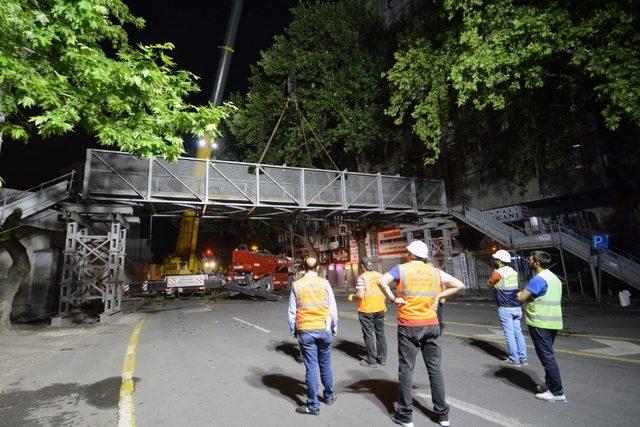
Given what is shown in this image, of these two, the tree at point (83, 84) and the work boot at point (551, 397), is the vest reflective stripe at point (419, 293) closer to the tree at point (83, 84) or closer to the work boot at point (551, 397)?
Answer: the work boot at point (551, 397)

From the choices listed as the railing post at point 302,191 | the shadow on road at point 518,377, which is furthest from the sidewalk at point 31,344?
the railing post at point 302,191

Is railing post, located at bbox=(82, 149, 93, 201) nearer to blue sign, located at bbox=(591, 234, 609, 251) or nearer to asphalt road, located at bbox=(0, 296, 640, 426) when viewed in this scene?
asphalt road, located at bbox=(0, 296, 640, 426)

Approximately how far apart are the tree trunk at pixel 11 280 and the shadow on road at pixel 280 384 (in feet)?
33.5

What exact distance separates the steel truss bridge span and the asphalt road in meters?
6.63

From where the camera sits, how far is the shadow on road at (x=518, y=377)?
4.87 meters

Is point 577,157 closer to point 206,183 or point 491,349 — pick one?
point 491,349

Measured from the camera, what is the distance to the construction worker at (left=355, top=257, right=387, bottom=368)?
20.2 ft

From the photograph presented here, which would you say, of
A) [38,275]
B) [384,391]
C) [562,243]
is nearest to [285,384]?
[384,391]

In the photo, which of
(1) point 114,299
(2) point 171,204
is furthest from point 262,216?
(1) point 114,299

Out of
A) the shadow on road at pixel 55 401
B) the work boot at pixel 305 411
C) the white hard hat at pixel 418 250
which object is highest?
the white hard hat at pixel 418 250

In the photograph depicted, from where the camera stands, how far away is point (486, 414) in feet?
13.0

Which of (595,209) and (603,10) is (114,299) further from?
(595,209)

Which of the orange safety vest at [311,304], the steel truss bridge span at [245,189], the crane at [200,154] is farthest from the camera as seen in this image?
the crane at [200,154]

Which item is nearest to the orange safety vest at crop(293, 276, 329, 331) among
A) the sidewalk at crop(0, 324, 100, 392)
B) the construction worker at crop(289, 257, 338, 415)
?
the construction worker at crop(289, 257, 338, 415)
